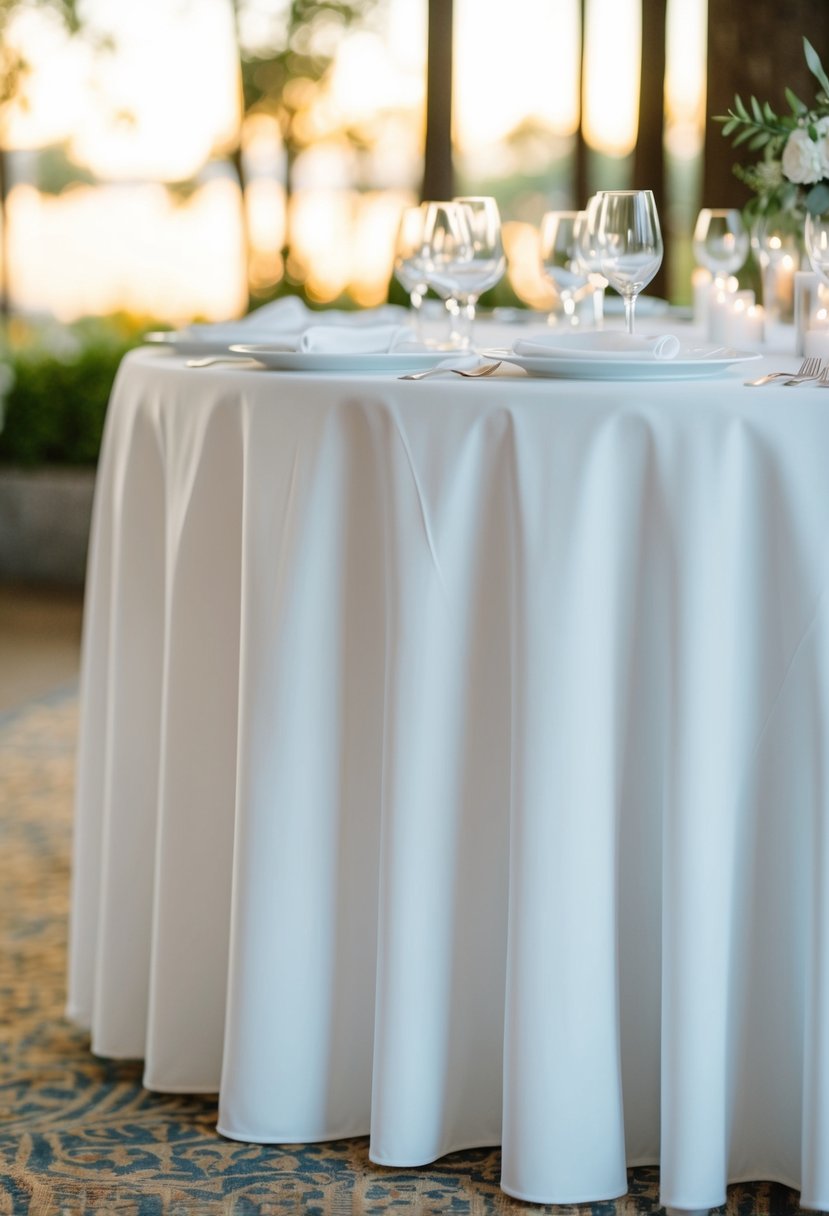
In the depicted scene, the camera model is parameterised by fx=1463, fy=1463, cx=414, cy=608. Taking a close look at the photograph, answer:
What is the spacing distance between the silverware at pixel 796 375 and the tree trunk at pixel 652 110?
17.7 feet

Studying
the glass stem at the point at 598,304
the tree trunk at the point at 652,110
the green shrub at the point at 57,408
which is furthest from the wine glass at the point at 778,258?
the tree trunk at the point at 652,110

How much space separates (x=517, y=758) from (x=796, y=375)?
22.8 inches

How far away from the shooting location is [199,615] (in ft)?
6.46

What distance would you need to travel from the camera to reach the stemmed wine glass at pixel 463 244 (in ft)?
7.16

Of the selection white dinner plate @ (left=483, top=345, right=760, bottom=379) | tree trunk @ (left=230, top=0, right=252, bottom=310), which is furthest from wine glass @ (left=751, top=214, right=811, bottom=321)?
tree trunk @ (left=230, top=0, right=252, bottom=310)

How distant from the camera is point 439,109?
7.32m

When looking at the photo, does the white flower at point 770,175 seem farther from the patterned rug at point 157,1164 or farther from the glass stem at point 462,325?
the patterned rug at point 157,1164

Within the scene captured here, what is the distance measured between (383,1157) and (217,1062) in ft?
1.24

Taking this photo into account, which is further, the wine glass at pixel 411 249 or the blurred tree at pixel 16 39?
the blurred tree at pixel 16 39

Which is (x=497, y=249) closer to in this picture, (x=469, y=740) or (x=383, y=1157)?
(x=469, y=740)

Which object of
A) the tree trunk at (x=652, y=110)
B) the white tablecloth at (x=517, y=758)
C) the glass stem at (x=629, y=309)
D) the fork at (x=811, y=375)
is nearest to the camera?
the white tablecloth at (x=517, y=758)

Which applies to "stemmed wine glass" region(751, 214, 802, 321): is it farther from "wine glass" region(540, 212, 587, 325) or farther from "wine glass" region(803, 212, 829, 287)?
"wine glass" region(803, 212, 829, 287)

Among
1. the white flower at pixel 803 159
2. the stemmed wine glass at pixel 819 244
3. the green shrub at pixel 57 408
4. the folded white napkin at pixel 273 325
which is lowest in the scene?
the green shrub at pixel 57 408

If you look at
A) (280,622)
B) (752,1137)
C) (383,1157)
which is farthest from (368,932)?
(752,1137)
